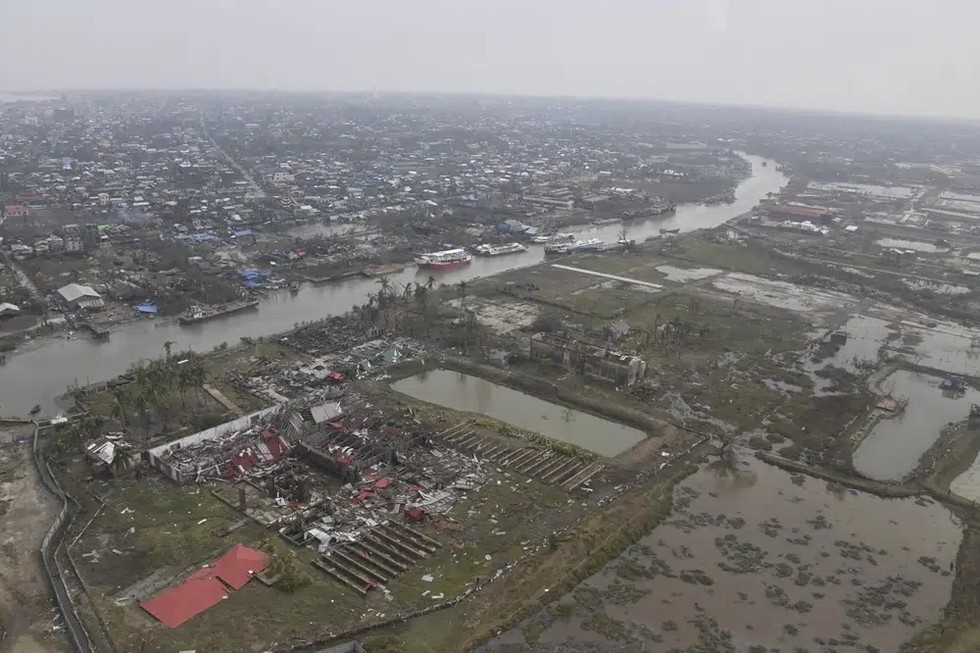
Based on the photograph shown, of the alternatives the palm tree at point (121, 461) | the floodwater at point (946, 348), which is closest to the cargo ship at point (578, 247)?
the floodwater at point (946, 348)

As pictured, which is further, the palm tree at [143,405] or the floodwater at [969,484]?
the palm tree at [143,405]

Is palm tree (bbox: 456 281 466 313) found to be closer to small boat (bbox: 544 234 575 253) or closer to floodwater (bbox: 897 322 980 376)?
small boat (bbox: 544 234 575 253)

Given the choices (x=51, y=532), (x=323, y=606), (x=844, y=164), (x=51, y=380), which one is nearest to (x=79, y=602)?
(x=51, y=532)

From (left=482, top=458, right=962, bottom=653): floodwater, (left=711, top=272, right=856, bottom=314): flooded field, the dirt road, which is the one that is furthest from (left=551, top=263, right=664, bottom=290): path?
the dirt road

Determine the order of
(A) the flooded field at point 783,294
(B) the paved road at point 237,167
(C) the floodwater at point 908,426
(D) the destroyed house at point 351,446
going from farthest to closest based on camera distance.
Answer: (B) the paved road at point 237,167 < (A) the flooded field at point 783,294 < (C) the floodwater at point 908,426 < (D) the destroyed house at point 351,446

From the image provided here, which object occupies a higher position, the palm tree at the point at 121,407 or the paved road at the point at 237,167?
the paved road at the point at 237,167

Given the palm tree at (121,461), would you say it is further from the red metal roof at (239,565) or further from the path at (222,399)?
the red metal roof at (239,565)
